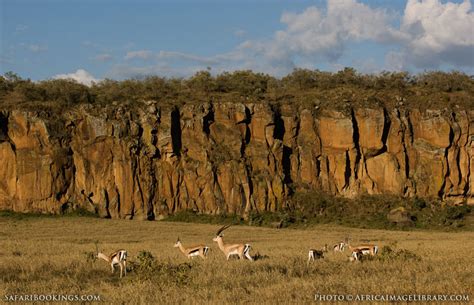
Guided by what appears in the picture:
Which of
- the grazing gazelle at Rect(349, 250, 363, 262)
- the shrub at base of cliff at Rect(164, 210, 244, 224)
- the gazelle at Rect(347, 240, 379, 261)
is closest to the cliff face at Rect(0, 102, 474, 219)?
the shrub at base of cliff at Rect(164, 210, 244, 224)

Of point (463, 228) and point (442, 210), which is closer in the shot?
point (463, 228)

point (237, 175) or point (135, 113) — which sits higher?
point (135, 113)

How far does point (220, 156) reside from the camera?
55906 millimetres

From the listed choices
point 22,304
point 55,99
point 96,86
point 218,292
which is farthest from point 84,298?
point 96,86

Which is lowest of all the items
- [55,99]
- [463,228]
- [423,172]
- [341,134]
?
[463,228]

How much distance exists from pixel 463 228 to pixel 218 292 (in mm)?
41371

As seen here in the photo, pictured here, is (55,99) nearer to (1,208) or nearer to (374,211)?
(1,208)

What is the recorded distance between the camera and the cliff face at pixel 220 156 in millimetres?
53125

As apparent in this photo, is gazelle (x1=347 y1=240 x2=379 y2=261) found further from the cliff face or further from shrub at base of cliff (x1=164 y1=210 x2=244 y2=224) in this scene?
the cliff face

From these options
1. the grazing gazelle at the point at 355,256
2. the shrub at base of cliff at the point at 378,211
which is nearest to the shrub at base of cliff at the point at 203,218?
the shrub at base of cliff at the point at 378,211

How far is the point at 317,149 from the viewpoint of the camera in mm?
58594

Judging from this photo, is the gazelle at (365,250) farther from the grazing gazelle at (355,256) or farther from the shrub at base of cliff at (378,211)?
the shrub at base of cliff at (378,211)

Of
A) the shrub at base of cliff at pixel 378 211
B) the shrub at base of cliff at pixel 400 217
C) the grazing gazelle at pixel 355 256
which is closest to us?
the grazing gazelle at pixel 355 256

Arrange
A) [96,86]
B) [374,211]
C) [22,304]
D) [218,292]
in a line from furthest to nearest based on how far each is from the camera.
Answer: [96,86] → [374,211] → [218,292] → [22,304]
